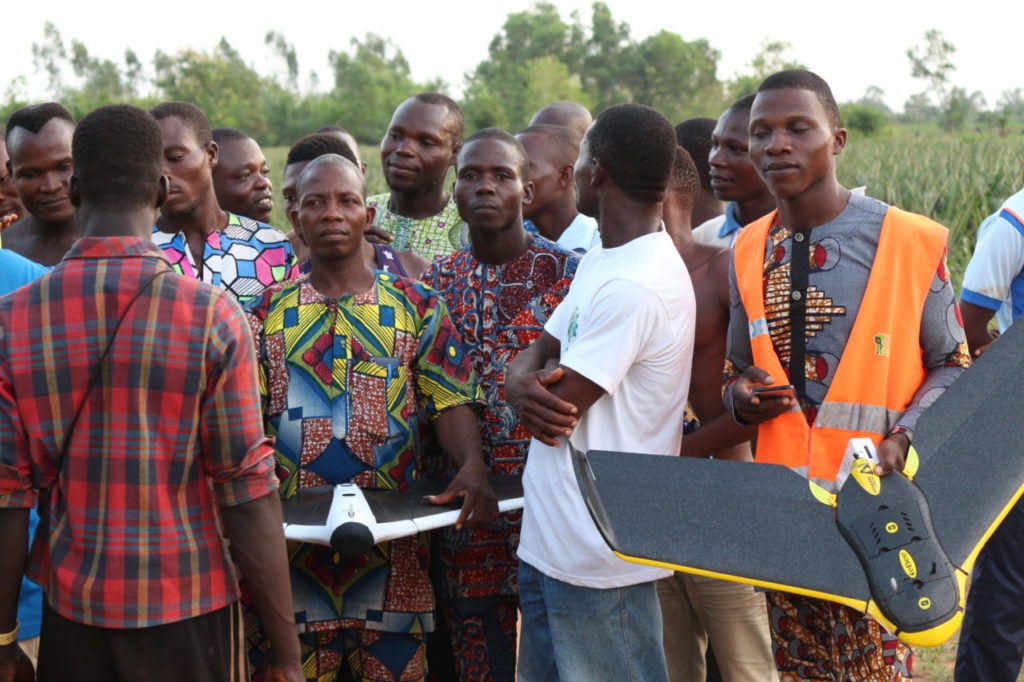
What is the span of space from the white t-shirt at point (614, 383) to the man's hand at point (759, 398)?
0.53 feet

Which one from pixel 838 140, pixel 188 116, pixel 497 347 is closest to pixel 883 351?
pixel 838 140

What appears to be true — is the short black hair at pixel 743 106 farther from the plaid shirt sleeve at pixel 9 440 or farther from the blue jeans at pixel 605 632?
the plaid shirt sleeve at pixel 9 440

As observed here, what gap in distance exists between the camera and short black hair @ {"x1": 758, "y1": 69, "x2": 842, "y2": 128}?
3.03 meters

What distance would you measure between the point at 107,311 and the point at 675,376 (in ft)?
4.74

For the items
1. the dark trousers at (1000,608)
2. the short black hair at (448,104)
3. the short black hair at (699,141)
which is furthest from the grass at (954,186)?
the dark trousers at (1000,608)

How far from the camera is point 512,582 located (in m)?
3.63

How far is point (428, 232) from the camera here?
16.3 ft

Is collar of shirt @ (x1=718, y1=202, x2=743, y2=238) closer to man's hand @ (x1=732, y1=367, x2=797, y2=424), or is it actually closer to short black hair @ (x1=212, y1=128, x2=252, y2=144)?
man's hand @ (x1=732, y1=367, x2=797, y2=424)

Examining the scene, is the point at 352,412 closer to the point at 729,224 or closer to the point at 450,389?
the point at 450,389

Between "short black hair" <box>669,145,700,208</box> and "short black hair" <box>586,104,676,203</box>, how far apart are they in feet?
1.83

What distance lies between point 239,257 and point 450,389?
1.26 meters

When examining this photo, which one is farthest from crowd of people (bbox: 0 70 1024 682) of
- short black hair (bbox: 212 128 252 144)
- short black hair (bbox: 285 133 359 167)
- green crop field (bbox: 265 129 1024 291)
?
green crop field (bbox: 265 129 1024 291)

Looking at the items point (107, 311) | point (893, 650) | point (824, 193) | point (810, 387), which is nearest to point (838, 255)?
point (824, 193)

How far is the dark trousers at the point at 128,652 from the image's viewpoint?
91.5 inches
